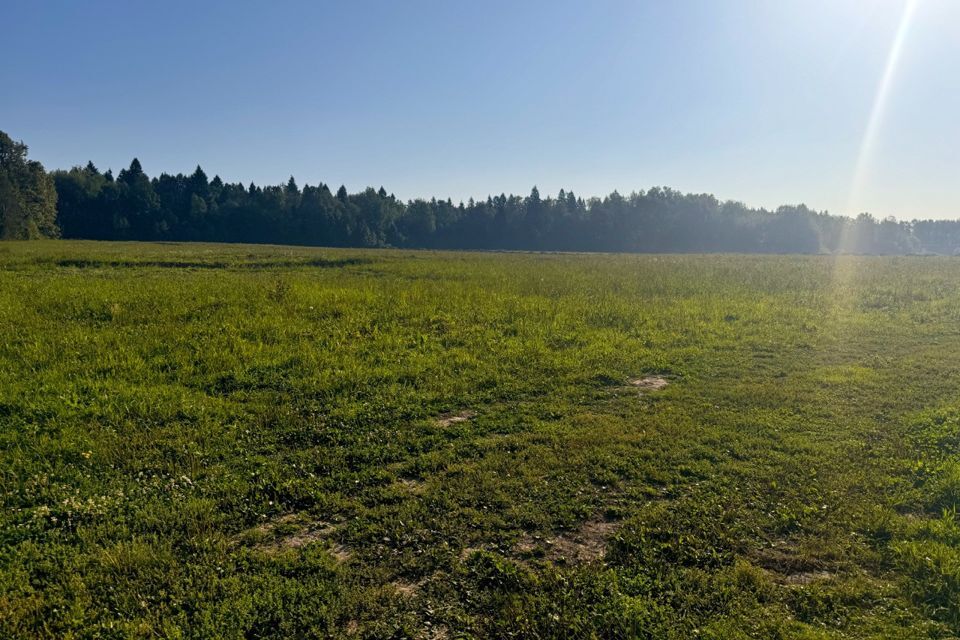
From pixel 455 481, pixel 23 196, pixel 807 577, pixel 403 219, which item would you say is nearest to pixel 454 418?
pixel 455 481

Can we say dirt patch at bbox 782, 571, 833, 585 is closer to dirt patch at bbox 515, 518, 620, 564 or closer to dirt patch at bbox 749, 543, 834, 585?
dirt patch at bbox 749, 543, 834, 585

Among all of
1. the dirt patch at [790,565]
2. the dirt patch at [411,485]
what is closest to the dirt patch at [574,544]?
the dirt patch at [790,565]

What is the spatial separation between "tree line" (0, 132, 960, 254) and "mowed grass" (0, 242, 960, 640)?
313 ft

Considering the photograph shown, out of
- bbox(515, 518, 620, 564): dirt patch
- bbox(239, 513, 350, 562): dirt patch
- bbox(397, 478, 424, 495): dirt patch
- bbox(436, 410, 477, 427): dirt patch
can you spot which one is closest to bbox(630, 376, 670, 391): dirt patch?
bbox(436, 410, 477, 427): dirt patch

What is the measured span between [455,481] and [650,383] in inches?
275

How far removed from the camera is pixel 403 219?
131 metres

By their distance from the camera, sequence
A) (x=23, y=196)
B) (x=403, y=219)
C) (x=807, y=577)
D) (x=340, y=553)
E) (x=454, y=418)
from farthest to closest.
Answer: (x=403, y=219)
(x=23, y=196)
(x=454, y=418)
(x=340, y=553)
(x=807, y=577)

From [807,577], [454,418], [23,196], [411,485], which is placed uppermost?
[23,196]

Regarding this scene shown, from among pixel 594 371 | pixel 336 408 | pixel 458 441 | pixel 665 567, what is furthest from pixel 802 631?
pixel 594 371

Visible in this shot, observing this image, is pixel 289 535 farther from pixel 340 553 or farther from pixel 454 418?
pixel 454 418

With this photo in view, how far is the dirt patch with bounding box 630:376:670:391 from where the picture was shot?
12258 mm

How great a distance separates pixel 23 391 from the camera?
31.6 feet

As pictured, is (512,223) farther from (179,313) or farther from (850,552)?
(850,552)

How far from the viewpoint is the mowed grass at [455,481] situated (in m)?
4.86
